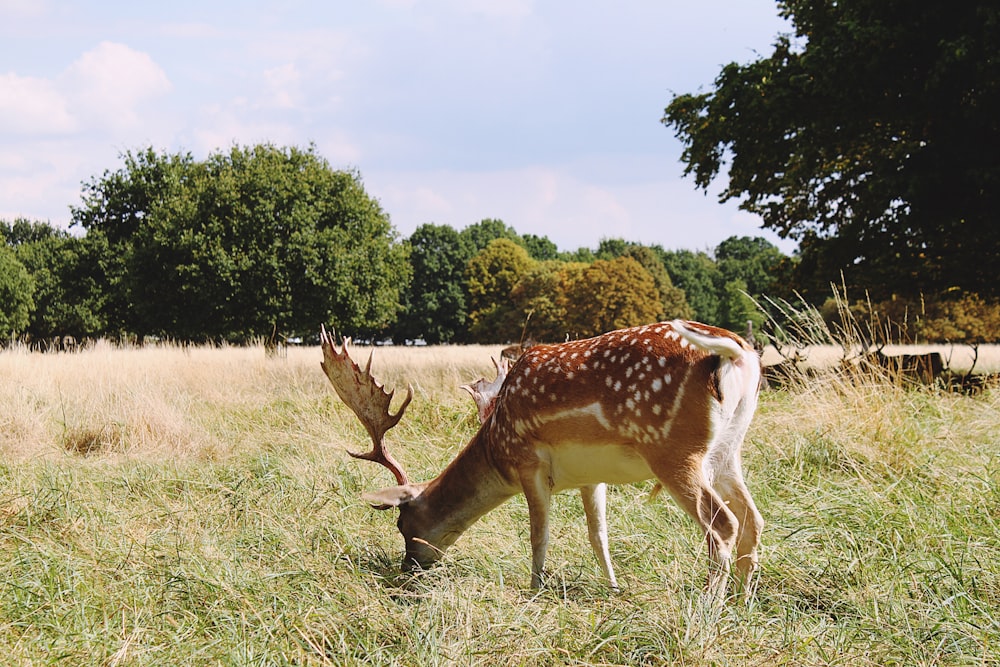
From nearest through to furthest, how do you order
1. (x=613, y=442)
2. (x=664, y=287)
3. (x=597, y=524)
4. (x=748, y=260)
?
(x=613, y=442)
(x=597, y=524)
(x=664, y=287)
(x=748, y=260)

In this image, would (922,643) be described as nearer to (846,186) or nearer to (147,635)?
(147,635)

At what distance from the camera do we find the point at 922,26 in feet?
31.7

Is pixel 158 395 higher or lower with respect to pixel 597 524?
higher

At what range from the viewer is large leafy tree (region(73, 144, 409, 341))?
2281 cm

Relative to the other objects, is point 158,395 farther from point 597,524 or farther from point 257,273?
point 257,273

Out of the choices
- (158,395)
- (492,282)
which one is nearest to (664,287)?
(492,282)

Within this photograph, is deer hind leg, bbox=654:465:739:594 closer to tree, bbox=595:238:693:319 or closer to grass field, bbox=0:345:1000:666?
grass field, bbox=0:345:1000:666

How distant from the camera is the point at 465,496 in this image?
3.76m

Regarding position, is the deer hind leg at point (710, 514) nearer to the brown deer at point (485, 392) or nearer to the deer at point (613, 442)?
the deer at point (613, 442)

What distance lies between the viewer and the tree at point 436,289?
49188 mm

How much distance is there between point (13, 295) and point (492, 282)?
2423 centimetres

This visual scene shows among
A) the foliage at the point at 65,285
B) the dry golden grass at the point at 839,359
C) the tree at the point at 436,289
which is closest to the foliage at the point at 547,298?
the tree at the point at 436,289

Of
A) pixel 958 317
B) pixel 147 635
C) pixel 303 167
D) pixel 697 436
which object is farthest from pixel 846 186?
pixel 303 167

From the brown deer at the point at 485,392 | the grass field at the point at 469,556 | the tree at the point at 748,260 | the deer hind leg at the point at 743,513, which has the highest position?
the tree at the point at 748,260
